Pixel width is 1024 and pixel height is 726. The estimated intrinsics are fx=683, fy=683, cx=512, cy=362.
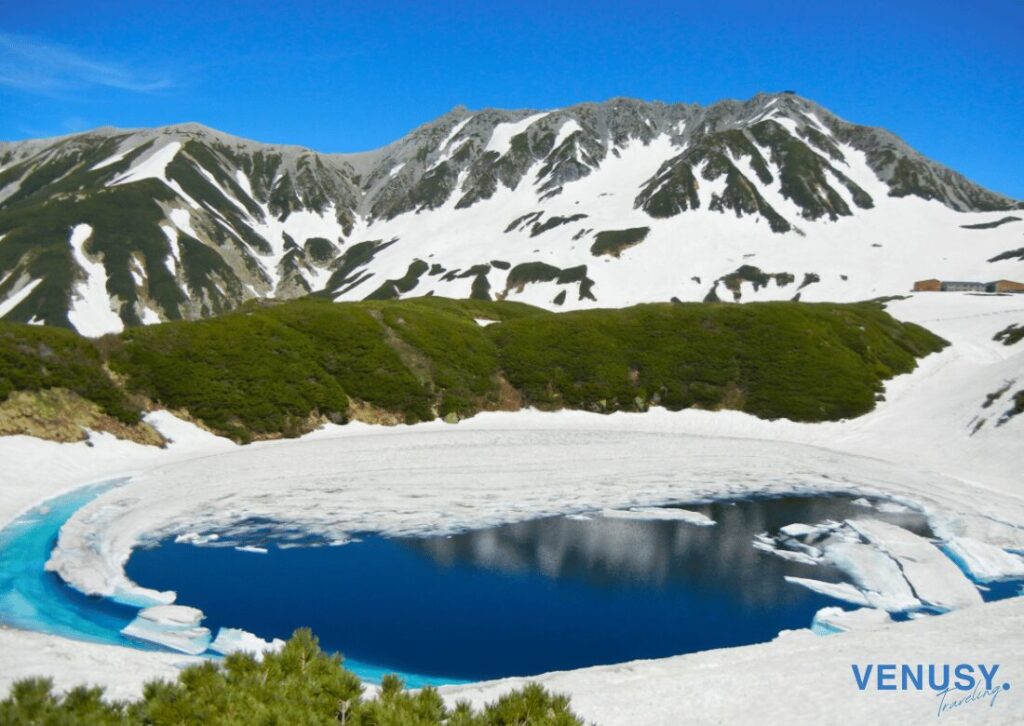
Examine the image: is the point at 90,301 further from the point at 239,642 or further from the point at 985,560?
the point at 985,560

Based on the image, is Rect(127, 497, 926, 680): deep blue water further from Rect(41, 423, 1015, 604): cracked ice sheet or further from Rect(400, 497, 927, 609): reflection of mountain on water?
Rect(41, 423, 1015, 604): cracked ice sheet

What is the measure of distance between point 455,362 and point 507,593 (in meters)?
38.1

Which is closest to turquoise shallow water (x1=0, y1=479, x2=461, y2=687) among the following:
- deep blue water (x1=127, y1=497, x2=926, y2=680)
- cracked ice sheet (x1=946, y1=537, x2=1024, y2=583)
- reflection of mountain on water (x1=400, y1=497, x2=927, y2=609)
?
deep blue water (x1=127, y1=497, x2=926, y2=680)

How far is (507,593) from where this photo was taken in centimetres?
2088

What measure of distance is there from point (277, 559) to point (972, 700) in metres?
19.7

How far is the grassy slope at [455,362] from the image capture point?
142 feet

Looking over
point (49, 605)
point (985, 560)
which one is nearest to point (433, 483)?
point (49, 605)

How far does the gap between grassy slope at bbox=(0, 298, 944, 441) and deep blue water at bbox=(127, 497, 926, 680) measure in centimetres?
2216

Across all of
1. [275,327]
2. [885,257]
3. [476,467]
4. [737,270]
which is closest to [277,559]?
[476,467]

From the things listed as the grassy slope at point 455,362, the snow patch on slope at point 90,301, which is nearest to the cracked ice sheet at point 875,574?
the grassy slope at point 455,362

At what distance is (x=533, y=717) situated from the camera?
8156 mm

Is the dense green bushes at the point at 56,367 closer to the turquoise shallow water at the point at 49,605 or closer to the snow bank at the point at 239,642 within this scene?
the turquoise shallow water at the point at 49,605

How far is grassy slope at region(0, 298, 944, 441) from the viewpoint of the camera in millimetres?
43406

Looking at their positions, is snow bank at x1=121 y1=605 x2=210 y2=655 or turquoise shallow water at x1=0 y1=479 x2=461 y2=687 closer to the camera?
turquoise shallow water at x1=0 y1=479 x2=461 y2=687
